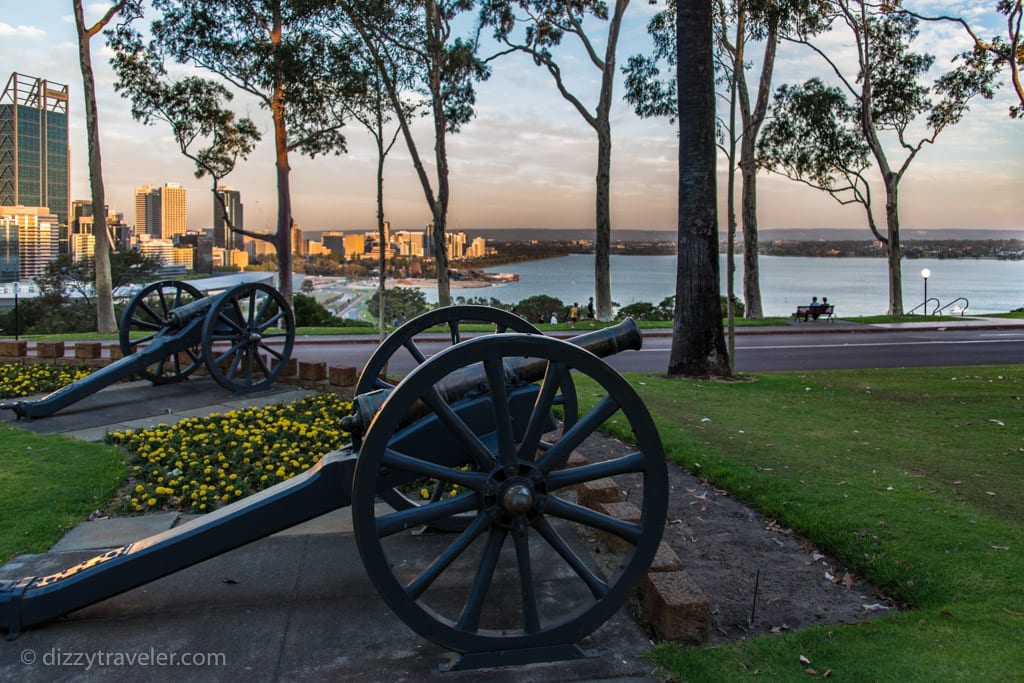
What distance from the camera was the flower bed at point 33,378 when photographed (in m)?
9.82

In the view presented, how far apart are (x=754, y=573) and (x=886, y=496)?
1.64 meters

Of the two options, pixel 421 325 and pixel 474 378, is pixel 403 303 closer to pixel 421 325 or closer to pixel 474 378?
pixel 421 325

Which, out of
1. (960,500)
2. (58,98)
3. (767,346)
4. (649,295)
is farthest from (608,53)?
(649,295)

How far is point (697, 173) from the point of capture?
36.8 ft

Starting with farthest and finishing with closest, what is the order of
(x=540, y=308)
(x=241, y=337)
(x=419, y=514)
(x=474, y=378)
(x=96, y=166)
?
(x=540, y=308) < (x=96, y=166) < (x=241, y=337) < (x=474, y=378) < (x=419, y=514)

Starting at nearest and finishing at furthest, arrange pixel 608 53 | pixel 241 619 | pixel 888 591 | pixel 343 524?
pixel 241 619 → pixel 888 591 → pixel 343 524 → pixel 608 53

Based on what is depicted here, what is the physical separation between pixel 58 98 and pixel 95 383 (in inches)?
1751

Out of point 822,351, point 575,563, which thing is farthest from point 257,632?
point 822,351

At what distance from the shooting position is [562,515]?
11.1 feet

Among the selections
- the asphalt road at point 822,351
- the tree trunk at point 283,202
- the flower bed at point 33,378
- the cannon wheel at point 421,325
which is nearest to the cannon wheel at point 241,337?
the flower bed at point 33,378

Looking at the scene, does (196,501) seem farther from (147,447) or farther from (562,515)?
(562,515)

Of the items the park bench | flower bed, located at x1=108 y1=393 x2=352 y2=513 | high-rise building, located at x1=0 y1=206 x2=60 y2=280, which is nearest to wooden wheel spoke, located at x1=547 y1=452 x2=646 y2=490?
flower bed, located at x1=108 y1=393 x2=352 y2=513

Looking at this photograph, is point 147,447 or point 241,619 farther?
point 147,447

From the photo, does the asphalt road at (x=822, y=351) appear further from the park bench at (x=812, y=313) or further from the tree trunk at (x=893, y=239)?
the tree trunk at (x=893, y=239)
